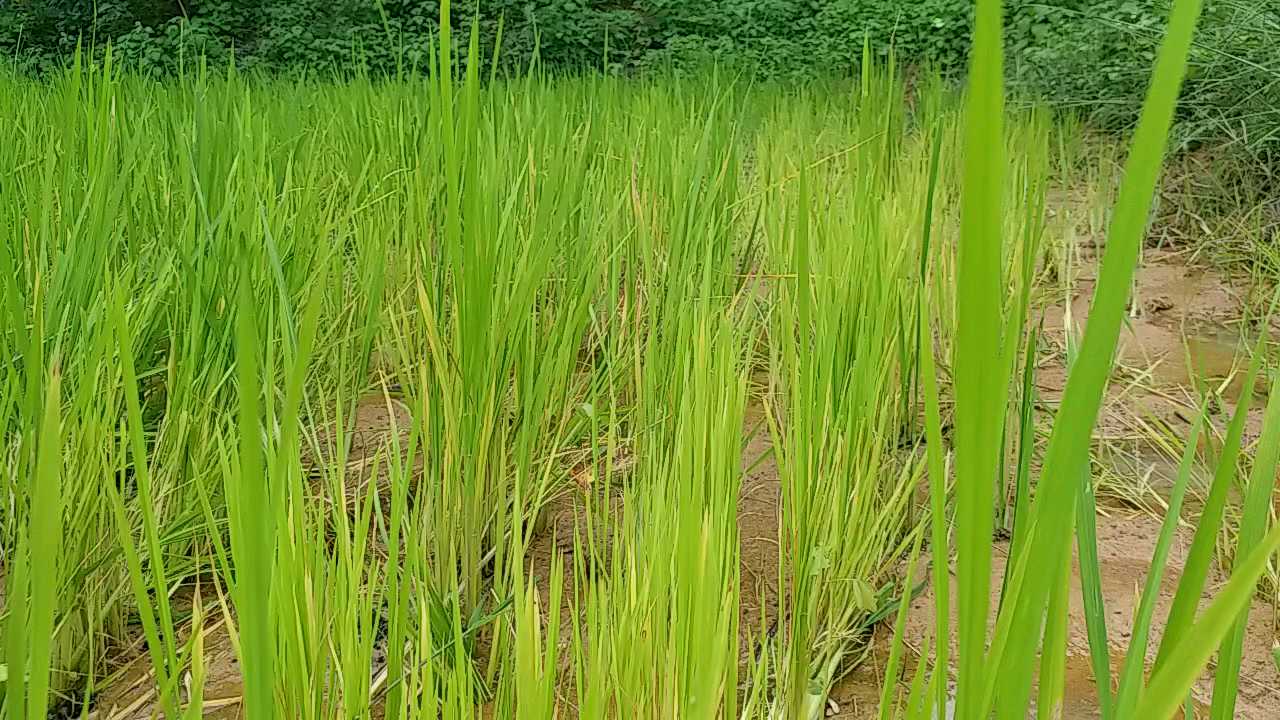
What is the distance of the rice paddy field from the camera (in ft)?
1.03

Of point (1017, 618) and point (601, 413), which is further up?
point (1017, 618)

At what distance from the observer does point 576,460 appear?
42.1 inches

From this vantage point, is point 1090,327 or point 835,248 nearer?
point 1090,327

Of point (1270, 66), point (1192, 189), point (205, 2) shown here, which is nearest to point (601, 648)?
point (1270, 66)

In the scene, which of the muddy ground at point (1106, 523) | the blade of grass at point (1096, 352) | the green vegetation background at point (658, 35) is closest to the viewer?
the blade of grass at point (1096, 352)

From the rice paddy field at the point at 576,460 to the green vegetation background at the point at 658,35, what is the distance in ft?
7.75

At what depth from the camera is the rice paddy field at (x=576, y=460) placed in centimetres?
32

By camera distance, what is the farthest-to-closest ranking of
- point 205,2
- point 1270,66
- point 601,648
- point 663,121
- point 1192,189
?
point 205,2
point 1192,189
point 1270,66
point 663,121
point 601,648

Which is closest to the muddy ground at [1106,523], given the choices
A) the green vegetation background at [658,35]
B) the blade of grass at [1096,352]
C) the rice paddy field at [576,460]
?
the rice paddy field at [576,460]

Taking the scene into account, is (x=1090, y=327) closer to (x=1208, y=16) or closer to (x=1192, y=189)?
(x=1192, y=189)

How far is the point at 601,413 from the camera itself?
1.11 meters

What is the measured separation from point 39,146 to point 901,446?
1.48m

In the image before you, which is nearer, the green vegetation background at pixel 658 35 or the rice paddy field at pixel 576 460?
the rice paddy field at pixel 576 460

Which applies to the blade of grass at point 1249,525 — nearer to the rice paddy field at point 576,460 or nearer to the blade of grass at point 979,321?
the rice paddy field at point 576,460
